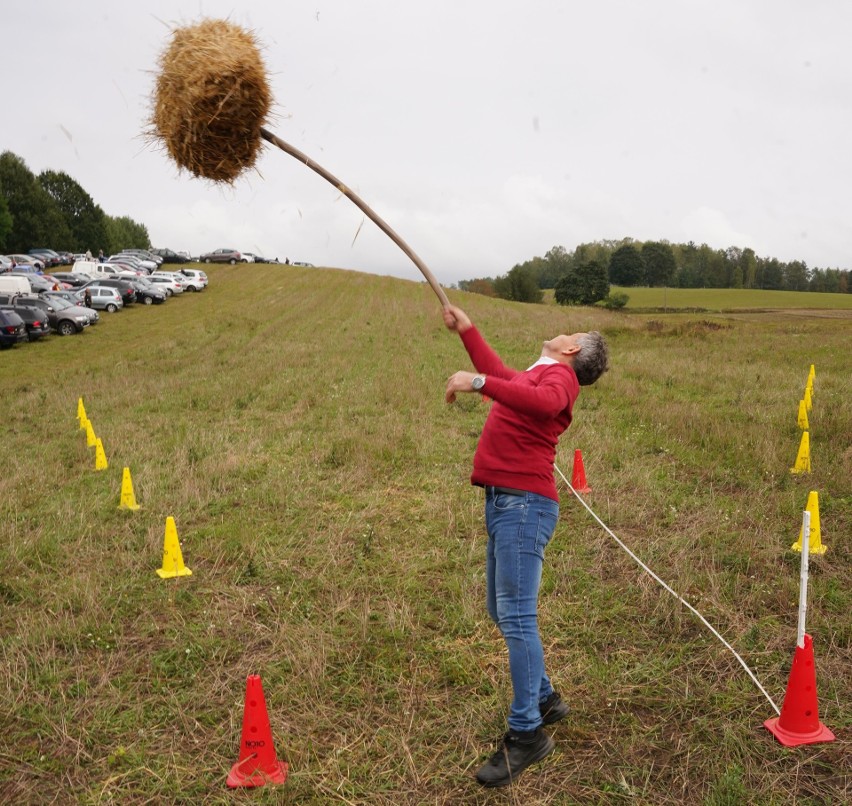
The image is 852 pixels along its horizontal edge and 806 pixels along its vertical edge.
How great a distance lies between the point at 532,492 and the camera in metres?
3.64

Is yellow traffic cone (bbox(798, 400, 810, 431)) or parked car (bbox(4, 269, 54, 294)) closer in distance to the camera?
yellow traffic cone (bbox(798, 400, 810, 431))

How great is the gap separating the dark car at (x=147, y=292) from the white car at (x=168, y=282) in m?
1.88

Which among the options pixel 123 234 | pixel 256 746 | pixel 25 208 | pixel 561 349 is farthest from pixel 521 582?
pixel 123 234

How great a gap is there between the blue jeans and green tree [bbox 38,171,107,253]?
102 m

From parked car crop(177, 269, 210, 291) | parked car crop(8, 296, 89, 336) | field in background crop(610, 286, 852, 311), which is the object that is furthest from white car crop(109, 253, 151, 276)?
field in background crop(610, 286, 852, 311)

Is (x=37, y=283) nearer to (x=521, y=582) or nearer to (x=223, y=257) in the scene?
(x=223, y=257)

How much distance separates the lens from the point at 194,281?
50625 mm

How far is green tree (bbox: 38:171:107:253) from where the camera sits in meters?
94.9

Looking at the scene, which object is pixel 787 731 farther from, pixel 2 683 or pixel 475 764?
pixel 2 683

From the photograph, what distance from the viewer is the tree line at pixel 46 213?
3248 inches

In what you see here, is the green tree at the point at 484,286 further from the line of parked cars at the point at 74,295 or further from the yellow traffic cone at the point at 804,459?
the yellow traffic cone at the point at 804,459

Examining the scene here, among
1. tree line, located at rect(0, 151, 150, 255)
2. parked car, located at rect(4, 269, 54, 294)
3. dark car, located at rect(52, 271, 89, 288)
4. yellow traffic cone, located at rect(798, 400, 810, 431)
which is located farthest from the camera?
tree line, located at rect(0, 151, 150, 255)

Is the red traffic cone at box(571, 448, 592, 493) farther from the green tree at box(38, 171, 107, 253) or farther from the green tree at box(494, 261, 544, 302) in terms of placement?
the green tree at box(38, 171, 107, 253)

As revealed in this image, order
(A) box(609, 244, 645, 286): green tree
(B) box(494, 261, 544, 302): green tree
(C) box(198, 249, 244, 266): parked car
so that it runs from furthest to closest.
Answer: (B) box(494, 261, 544, 302): green tree, (C) box(198, 249, 244, 266): parked car, (A) box(609, 244, 645, 286): green tree
